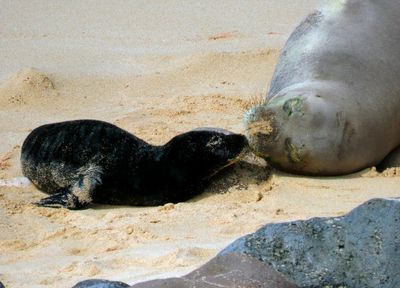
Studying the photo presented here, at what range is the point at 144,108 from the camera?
7.65m

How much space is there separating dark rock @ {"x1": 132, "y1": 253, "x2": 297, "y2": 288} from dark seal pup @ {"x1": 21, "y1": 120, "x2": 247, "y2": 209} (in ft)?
7.67

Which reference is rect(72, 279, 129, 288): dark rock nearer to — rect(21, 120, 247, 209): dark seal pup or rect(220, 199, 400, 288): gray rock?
rect(220, 199, 400, 288): gray rock

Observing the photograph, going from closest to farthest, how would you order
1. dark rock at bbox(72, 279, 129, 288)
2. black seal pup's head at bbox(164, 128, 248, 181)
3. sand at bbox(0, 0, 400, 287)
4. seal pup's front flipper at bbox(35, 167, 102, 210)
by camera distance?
dark rock at bbox(72, 279, 129, 288), sand at bbox(0, 0, 400, 287), seal pup's front flipper at bbox(35, 167, 102, 210), black seal pup's head at bbox(164, 128, 248, 181)

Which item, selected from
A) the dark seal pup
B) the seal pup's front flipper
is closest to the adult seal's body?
the dark seal pup

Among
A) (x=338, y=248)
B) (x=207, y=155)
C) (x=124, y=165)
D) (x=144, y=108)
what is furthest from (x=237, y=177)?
(x=338, y=248)

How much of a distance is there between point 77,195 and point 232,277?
2552mm

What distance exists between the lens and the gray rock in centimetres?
333

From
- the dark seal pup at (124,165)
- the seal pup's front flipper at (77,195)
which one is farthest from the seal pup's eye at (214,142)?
the seal pup's front flipper at (77,195)

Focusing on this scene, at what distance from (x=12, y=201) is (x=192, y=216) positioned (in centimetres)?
110

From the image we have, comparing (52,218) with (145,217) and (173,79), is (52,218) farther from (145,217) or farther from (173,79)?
(173,79)

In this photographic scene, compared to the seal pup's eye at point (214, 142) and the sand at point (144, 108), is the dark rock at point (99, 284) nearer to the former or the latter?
the sand at point (144, 108)

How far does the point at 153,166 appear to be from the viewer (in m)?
5.86

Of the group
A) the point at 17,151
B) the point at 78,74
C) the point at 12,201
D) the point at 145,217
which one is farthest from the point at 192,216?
the point at 78,74

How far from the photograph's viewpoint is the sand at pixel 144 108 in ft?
15.8
